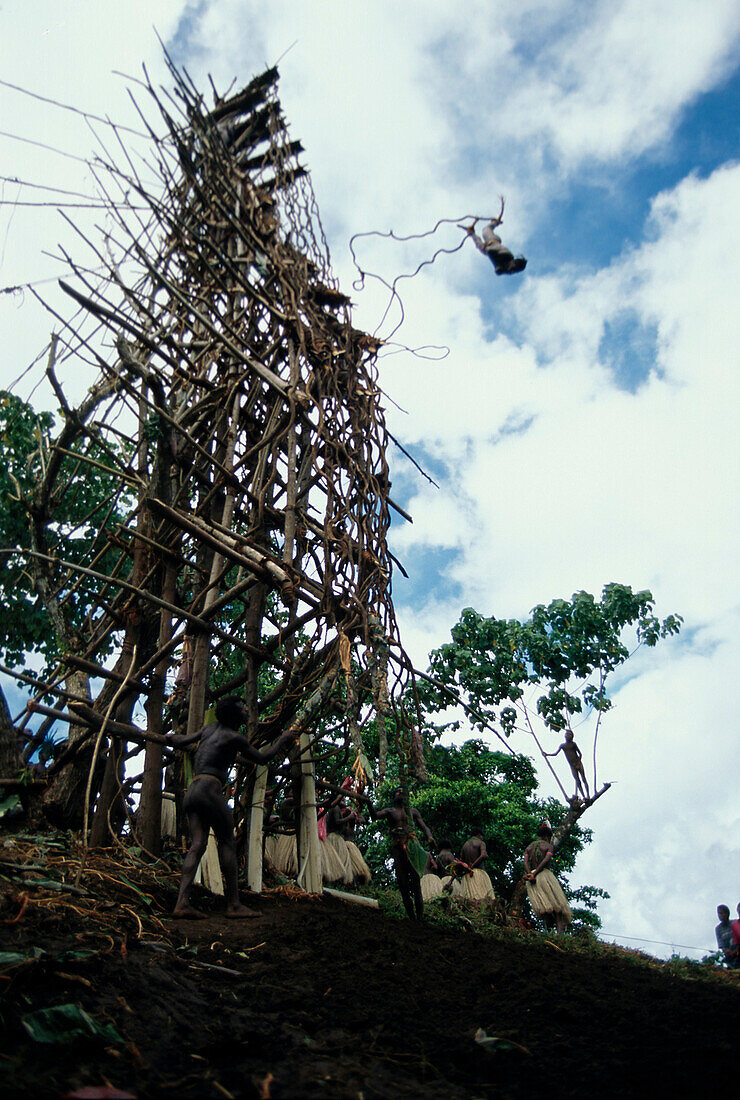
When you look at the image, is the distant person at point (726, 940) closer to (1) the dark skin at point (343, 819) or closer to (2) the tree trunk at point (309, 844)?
(1) the dark skin at point (343, 819)

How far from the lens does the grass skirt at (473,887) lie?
Result: 966cm

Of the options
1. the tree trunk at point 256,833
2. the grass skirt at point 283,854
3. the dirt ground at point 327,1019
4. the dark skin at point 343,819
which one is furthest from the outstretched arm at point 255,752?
the dark skin at point 343,819

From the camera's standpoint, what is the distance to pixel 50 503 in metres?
6.70

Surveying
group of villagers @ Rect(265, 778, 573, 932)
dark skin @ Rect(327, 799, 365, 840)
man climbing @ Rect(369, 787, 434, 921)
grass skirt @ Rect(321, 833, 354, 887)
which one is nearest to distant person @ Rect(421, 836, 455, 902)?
group of villagers @ Rect(265, 778, 573, 932)

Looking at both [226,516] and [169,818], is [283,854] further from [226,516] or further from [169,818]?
[226,516]

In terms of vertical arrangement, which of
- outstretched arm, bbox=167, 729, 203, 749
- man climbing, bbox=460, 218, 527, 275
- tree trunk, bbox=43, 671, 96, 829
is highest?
man climbing, bbox=460, 218, 527, 275

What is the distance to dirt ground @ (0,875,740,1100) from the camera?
80.4 inches

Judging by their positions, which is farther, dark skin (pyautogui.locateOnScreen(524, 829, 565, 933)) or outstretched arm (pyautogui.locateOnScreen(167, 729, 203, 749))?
dark skin (pyautogui.locateOnScreen(524, 829, 565, 933))

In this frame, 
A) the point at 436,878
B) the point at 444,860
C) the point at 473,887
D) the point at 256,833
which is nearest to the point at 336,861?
the point at 473,887

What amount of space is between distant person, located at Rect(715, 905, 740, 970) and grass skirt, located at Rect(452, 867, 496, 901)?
2.87 meters

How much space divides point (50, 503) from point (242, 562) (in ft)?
9.78

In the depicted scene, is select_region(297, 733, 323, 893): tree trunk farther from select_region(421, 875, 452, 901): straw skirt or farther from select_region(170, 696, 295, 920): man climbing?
select_region(421, 875, 452, 901): straw skirt

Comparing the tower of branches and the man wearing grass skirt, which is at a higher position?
the tower of branches

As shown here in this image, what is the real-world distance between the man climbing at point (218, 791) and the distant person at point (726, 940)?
606cm
